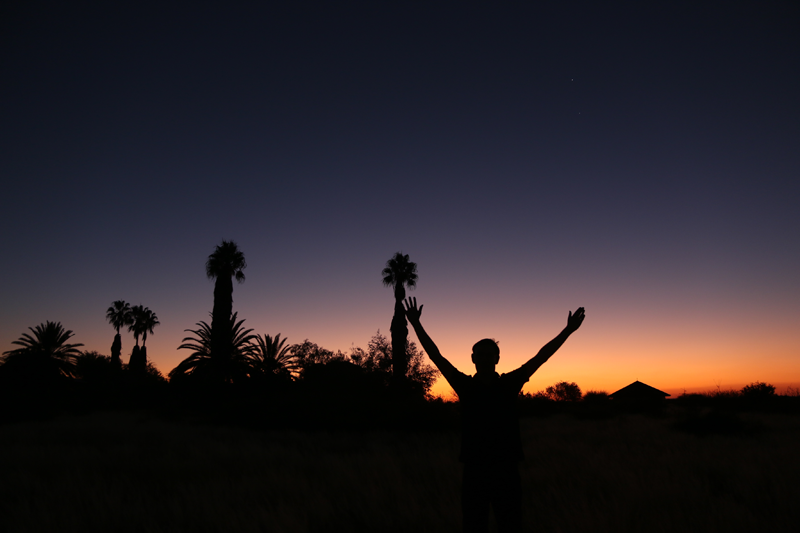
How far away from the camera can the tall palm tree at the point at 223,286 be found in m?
29.5

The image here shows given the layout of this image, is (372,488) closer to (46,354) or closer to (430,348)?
(430,348)

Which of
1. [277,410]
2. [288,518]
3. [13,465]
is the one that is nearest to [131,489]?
[288,518]

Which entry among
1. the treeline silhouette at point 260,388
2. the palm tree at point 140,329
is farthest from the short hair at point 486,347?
the palm tree at point 140,329

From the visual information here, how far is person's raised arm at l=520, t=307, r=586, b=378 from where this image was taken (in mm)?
3465

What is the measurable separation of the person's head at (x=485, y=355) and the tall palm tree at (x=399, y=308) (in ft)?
94.0

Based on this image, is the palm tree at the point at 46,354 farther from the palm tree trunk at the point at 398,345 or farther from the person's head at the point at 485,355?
the person's head at the point at 485,355

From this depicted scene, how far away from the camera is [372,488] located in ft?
24.2

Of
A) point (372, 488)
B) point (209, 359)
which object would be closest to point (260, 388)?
point (209, 359)

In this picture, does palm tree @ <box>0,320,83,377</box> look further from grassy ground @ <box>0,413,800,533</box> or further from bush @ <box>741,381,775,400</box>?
bush @ <box>741,381,775,400</box>

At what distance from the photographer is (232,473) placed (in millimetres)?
9414

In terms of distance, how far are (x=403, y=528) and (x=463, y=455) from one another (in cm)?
334

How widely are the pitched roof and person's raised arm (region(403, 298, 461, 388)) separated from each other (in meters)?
44.2

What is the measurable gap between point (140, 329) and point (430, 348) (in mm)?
71983

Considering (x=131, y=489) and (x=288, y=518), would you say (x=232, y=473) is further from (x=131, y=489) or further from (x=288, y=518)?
(x=288, y=518)
